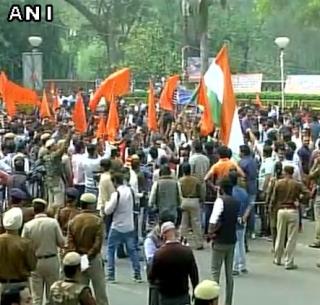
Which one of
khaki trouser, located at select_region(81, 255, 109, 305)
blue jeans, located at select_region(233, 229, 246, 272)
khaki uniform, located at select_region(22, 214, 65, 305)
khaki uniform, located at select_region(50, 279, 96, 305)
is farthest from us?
blue jeans, located at select_region(233, 229, 246, 272)

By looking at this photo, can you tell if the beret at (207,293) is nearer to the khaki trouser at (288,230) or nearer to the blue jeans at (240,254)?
the blue jeans at (240,254)

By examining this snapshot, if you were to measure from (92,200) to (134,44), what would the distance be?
42110 millimetres

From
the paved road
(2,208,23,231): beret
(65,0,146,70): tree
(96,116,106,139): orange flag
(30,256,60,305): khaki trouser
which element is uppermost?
(65,0,146,70): tree

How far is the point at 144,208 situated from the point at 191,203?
95cm

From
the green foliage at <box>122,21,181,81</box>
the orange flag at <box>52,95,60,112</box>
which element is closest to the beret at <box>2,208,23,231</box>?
the orange flag at <box>52,95,60,112</box>

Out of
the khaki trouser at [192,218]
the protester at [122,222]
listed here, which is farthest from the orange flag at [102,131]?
the protester at [122,222]

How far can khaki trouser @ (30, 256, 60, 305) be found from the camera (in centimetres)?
1089

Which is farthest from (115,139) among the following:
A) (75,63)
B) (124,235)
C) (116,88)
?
(75,63)

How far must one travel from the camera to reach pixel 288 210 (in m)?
14.3

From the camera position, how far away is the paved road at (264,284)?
1262 centimetres

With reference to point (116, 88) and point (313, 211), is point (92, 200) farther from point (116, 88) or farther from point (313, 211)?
point (116, 88)

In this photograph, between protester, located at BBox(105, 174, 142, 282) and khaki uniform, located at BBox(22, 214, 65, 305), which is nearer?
khaki uniform, located at BBox(22, 214, 65, 305)

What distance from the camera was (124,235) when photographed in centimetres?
1323

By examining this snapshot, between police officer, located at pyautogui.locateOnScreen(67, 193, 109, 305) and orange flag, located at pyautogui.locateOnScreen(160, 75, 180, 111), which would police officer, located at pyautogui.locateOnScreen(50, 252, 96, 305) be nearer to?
police officer, located at pyautogui.locateOnScreen(67, 193, 109, 305)
